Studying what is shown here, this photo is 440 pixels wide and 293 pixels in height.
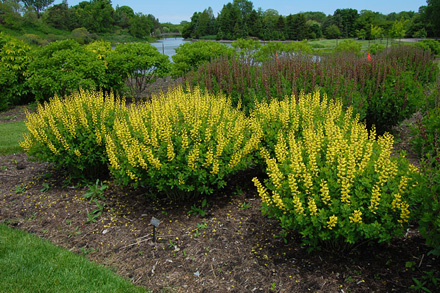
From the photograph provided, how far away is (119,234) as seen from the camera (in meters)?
3.74

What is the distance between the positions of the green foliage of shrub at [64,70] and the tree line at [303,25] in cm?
3186

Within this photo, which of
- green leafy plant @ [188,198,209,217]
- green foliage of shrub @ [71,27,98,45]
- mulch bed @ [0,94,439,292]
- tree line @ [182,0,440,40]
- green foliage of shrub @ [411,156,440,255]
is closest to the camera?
green foliage of shrub @ [411,156,440,255]

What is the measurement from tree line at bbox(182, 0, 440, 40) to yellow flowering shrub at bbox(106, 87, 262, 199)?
35.5 m

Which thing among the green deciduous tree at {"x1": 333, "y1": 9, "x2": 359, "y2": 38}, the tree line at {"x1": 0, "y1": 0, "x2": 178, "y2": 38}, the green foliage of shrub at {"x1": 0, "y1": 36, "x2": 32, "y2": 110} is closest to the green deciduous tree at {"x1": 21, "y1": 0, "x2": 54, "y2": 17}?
the tree line at {"x1": 0, "y1": 0, "x2": 178, "y2": 38}

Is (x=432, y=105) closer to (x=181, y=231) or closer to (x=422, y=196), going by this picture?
(x=422, y=196)

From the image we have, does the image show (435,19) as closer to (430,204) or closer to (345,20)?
(345,20)

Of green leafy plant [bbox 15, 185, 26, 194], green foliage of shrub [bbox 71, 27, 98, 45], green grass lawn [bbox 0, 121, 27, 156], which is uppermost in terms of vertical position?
green foliage of shrub [bbox 71, 27, 98, 45]

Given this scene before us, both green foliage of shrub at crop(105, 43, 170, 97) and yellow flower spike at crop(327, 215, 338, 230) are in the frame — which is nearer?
yellow flower spike at crop(327, 215, 338, 230)

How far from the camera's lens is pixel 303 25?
148 feet

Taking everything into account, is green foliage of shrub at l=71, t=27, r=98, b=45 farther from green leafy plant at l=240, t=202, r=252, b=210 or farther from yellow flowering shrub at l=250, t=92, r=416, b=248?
yellow flowering shrub at l=250, t=92, r=416, b=248

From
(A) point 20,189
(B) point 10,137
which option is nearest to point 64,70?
(B) point 10,137

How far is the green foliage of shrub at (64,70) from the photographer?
9305 mm

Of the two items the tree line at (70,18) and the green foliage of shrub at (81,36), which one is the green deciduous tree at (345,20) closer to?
the tree line at (70,18)

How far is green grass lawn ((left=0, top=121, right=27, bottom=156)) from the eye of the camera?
256 inches
